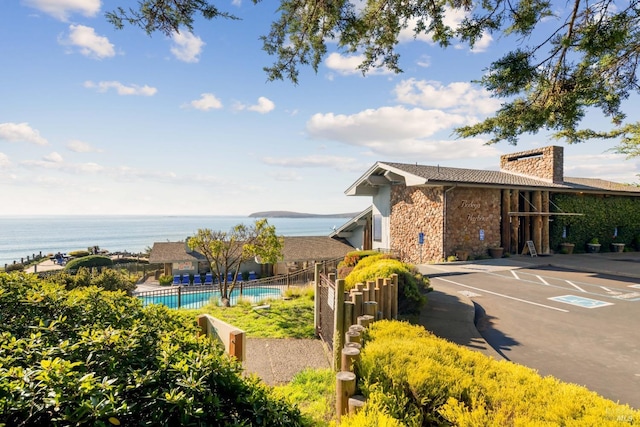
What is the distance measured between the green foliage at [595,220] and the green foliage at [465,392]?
2214cm

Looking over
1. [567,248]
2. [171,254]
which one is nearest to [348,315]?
[567,248]

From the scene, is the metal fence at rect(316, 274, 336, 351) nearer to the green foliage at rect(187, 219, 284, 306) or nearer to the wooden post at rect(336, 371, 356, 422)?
the wooden post at rect(336, 371, 356, 422)

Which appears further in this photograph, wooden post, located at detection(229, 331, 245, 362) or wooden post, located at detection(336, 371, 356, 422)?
wooden post, located at detection(229, 331, 245, 362)

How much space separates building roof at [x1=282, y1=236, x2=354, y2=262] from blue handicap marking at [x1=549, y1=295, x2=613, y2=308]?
1808 centimetres

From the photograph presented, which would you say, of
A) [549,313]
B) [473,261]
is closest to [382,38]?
[549,313]

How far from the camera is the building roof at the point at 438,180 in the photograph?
18859 mm

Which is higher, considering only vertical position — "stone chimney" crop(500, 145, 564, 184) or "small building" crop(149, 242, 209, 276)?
"stone chimney" crop(500, 145, 564, 184)

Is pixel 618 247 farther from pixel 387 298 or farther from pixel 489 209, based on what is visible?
pixel 387 298

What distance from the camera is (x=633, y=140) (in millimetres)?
10789

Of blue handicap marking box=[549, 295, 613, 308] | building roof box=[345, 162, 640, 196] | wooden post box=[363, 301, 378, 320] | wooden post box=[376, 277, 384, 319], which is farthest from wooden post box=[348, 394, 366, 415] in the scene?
building roof box=[345, 162, 640, 196]

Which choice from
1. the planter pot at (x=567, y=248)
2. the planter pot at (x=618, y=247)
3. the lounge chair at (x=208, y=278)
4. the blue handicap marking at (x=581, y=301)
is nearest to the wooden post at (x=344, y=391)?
the blue handicap marking at (x=581, y=301)

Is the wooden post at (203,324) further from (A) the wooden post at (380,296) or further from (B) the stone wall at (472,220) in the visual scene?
(B) the stone wall at (472,220)

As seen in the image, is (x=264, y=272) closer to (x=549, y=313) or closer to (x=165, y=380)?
(x=549, y=313)

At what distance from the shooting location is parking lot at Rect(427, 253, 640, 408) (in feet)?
18.5
